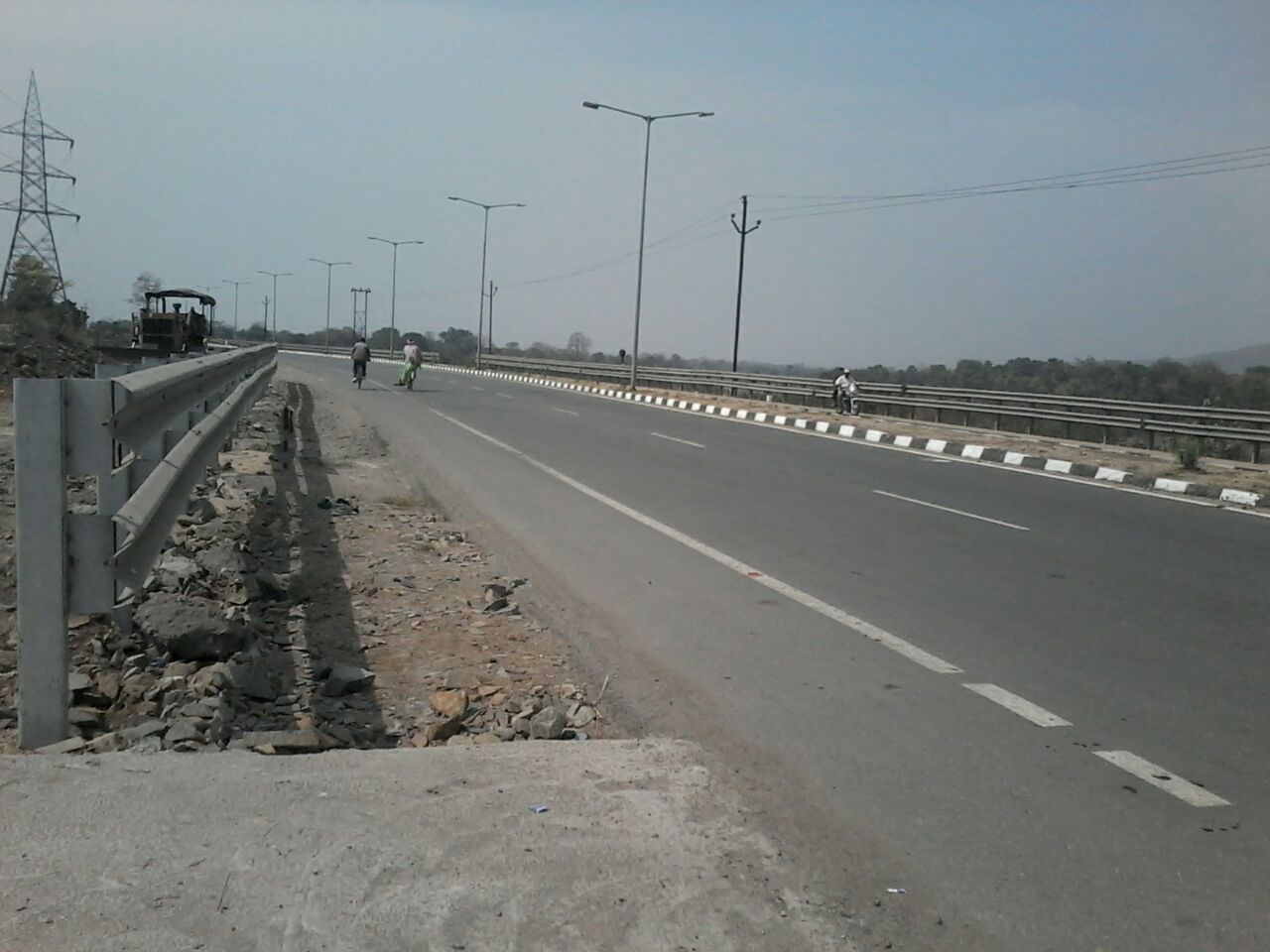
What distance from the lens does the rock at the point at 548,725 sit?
15.9ft

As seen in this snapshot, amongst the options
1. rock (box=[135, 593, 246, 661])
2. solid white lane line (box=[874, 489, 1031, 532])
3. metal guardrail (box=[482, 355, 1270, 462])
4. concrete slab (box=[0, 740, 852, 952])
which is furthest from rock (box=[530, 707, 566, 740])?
metal guardrail (box=[482, 355, 1270, 462])

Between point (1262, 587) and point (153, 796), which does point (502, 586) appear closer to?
point (153, 796)

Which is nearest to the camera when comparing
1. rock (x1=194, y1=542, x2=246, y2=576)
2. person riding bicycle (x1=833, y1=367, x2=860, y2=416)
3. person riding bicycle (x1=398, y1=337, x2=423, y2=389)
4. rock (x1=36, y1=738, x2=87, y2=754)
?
rock (x1=36, y1=738, x2=87, y2=754)

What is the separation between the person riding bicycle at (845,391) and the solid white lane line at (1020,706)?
27.7 m

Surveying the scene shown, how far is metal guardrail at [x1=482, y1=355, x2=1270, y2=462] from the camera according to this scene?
22625 mm

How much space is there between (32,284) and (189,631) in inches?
2166

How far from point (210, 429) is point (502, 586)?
2139 millimetres

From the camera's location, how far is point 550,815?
375 cm

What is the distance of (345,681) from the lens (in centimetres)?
547

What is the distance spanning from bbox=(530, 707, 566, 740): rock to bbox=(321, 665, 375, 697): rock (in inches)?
39.2

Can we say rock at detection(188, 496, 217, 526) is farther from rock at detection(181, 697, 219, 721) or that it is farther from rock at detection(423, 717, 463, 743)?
rock at detection(423, 717, 463, 743)

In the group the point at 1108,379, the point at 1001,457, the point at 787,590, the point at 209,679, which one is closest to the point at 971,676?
the point at 787,590

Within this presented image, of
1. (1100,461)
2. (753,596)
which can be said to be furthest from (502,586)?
(1100,461)

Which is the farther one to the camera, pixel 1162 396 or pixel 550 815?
pixel 1162 396
